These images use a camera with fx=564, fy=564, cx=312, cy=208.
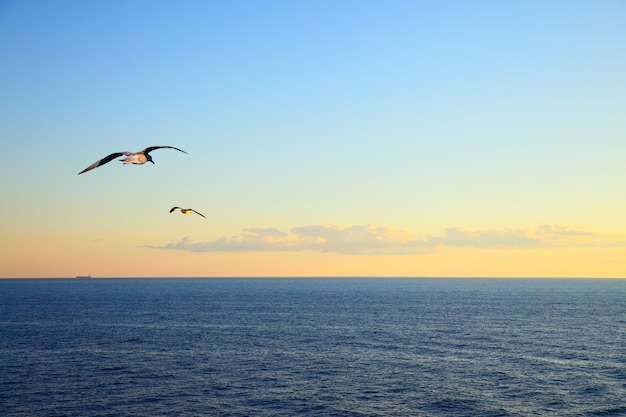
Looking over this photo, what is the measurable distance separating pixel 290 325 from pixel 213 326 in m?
21.4

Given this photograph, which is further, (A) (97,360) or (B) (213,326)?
(B) (213,326)

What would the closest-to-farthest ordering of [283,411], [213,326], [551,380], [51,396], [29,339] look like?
1. [283,411]
2. [51,396]
3. [551,380]
4. [29,339]
5. [213,326]

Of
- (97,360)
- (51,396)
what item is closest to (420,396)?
(51,396)

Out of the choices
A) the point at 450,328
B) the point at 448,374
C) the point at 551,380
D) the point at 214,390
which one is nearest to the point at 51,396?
the point at 214,390

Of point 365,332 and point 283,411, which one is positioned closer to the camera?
point 283,411

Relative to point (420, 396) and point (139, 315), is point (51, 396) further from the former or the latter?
point (139, 315)

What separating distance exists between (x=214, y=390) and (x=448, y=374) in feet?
123

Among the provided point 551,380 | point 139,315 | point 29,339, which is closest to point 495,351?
point 551,380

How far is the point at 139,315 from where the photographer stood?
19350 cm

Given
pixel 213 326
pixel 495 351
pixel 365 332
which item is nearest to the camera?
pixel 495 351

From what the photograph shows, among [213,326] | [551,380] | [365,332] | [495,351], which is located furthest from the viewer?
[213,326]

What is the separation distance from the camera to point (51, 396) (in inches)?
3061

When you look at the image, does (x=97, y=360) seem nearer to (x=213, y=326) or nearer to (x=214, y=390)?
(x=214, y=390)

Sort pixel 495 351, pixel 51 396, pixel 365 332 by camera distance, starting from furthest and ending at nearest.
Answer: pixel 365 332, pixel 495 351, pixel 51 396
